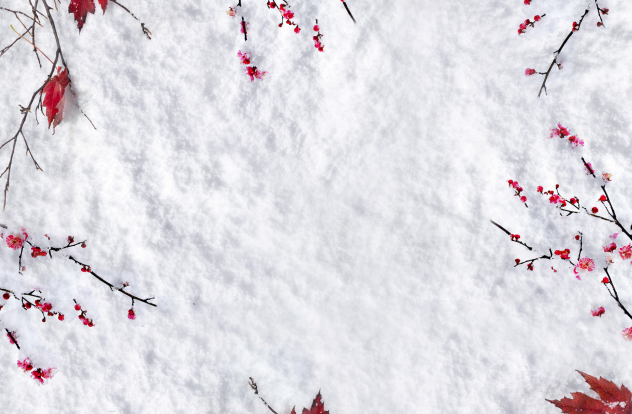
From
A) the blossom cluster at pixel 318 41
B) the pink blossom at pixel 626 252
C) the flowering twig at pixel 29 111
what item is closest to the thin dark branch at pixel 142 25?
the flowering twig at pixel 29 111

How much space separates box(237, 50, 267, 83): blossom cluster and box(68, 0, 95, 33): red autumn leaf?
64 centimetres

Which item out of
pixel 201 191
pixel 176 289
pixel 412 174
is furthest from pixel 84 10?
pixel 412 174

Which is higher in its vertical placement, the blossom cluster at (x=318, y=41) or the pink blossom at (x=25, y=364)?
the blossom cluster at (x=318, y=41)

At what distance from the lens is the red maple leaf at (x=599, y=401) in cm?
168

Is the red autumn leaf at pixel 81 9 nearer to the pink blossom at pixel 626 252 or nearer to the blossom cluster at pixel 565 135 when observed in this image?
the blossom cluster at pixel 565 135

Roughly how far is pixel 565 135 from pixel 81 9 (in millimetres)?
2082

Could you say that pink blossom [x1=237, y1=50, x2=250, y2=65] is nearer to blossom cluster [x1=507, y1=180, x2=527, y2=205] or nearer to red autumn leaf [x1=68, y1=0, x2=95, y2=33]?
red autumn leaf [x1=68, y1=0, x2=95, y2=33]

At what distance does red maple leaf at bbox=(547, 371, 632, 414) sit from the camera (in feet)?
5.52

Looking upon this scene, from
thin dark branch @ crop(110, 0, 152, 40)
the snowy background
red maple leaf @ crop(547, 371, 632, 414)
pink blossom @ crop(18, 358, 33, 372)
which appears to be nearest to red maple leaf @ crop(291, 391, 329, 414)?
the snowy background

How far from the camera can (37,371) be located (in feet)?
5.72

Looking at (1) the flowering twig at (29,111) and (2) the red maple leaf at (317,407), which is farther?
(2) the red maple leaf at (317,407)

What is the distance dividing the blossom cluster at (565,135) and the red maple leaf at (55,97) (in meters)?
2.04

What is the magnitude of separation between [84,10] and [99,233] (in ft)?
3.05

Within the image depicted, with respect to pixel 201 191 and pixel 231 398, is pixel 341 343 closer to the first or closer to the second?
pixel 231 398
